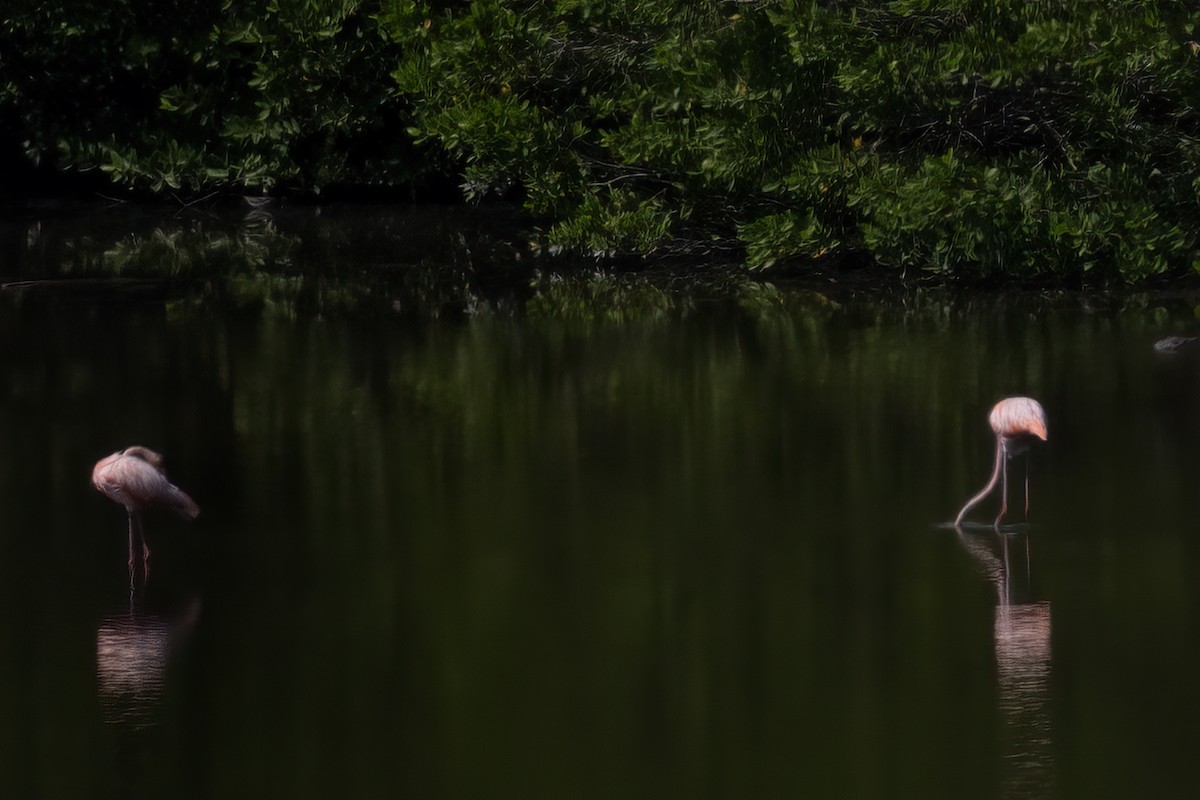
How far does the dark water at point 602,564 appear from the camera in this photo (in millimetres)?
5816

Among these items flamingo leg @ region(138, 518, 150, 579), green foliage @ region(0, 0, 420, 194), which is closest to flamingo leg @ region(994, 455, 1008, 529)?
flamingo leg @ region(138, 518, 150, 579)

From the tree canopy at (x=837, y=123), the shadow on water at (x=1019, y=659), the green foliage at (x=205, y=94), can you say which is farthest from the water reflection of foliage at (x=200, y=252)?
the shadow on water at (x=1019, y=659)

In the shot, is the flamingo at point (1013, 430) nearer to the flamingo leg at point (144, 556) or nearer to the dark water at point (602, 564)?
the dark water at point (602, 564)

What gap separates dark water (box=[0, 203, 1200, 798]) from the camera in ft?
19.1

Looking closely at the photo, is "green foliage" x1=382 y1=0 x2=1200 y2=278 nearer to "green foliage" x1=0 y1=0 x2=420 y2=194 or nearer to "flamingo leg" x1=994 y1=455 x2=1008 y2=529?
"green foliage" x1=0 y1=0 x2=420 y2=194

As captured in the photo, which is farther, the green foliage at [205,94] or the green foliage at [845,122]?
the green foliage at [205,94]

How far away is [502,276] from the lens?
17000 millimetres

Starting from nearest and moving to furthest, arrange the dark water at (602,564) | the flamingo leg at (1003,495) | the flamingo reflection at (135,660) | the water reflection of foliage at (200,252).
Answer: the dark water at (602,564) → the flamingo reflection at (135,660) → the flamingo leg at (1003,495) → the water reflection of foliage at (200,252)

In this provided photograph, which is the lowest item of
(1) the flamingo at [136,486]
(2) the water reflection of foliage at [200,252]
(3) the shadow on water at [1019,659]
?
(3) the shadow on water at [1019,659]

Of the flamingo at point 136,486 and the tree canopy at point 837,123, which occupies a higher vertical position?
the tree canopy at point 837,123

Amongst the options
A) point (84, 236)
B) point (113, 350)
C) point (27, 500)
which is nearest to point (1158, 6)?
point (113, 350)

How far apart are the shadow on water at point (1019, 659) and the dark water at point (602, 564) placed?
16 millimetres

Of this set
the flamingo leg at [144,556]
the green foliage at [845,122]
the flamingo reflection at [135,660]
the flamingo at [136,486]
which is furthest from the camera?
the green foliage at [845,122]

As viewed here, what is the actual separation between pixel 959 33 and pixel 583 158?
149 inches
